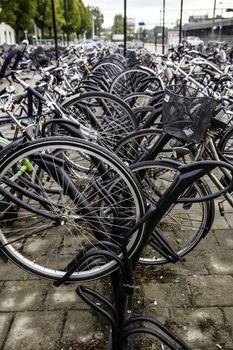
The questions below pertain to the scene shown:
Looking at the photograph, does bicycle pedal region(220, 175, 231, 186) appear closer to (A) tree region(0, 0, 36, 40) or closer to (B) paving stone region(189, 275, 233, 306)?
(B) paving stone region(189, 275, 233, 306)

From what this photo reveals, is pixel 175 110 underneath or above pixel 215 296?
above

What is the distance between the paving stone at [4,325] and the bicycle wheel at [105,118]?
1.79 meters

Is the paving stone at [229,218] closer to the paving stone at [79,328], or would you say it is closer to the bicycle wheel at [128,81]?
the paving stone at [79,328]

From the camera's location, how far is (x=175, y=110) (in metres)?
2.18

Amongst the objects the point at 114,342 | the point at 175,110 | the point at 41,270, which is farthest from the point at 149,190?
the point at 114,342

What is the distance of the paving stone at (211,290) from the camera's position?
7.43 feet

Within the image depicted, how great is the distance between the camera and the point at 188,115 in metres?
2.13

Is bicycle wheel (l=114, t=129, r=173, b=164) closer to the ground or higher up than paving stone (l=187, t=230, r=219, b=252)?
higher up

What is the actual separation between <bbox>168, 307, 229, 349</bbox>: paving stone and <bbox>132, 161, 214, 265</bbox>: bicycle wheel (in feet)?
1.45

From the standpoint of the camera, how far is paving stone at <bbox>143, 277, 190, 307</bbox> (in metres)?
2.27

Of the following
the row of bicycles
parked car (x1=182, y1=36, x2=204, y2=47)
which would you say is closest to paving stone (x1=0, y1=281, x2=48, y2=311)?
the row of bicycles

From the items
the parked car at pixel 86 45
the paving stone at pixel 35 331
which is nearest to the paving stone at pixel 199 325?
the paving stone at pixel 35 331

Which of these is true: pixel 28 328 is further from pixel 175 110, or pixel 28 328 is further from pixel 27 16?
pixel 27 16

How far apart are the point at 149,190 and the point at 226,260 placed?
0.73 metres
